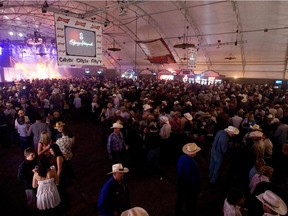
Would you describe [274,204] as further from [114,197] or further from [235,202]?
[114,197]

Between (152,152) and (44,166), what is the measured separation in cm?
293

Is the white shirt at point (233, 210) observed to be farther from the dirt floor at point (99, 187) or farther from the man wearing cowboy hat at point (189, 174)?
the dirt floor at point (99, 187)

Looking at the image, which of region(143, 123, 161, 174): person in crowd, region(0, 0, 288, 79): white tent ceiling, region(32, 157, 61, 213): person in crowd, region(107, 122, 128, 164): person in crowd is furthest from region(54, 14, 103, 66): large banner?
region(0, 0, 288, 79): white tent ceiling

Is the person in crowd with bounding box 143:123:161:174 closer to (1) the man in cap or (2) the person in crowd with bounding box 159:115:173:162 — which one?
(2) the person in crowd with bounding box 159:115:173:162

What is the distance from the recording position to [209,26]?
19.2 meters

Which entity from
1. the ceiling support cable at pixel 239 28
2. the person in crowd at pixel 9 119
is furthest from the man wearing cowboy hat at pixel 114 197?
the ceiling support cable at pixel 239 28

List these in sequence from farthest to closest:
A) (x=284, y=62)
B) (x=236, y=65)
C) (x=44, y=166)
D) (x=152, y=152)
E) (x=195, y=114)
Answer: (x=236, y=65)
(x=284, y=62)
(x=195, y=114)
(x=152, y=152)
(x=44, y=166)

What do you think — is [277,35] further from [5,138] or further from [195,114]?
[5,138]

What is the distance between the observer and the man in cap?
4.85m

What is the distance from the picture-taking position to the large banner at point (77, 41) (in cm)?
598

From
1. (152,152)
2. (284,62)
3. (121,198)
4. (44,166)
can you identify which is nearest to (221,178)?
(152,152)

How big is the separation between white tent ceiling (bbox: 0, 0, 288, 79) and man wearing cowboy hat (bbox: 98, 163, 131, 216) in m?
10.0

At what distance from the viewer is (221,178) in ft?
19.0

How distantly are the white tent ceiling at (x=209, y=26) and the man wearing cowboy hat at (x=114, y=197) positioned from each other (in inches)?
394
